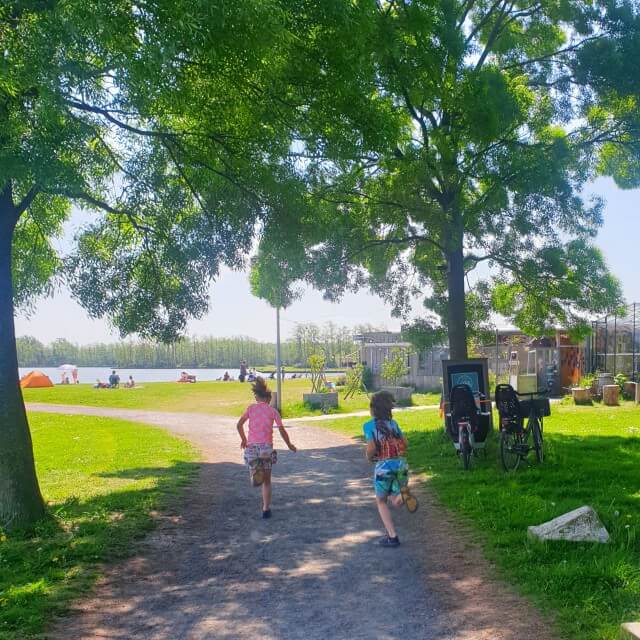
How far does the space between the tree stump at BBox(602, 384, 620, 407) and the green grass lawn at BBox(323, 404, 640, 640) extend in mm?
6996

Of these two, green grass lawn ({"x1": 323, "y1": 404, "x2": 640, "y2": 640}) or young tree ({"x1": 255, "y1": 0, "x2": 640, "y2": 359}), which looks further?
young tree ({"x1": 255, "y1": 0, "x2": 640, "y2": 359})

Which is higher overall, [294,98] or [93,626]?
[294,98]

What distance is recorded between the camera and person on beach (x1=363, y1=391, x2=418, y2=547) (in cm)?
652

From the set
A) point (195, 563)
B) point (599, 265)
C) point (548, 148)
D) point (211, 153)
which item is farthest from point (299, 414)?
point (195, 563)

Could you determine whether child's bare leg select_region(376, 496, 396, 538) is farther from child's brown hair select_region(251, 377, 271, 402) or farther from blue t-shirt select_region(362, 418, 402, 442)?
child's brown hair select_region(251, 377, 271, 402)

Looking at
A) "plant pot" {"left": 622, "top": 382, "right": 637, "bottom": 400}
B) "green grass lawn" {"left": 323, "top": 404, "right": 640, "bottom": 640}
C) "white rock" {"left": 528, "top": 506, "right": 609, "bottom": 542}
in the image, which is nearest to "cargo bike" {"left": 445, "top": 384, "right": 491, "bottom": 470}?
"green grass lawn" {"left": 323, "top": 404, "right": 640, "bottom": 640}

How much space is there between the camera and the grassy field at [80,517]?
17.3 feet

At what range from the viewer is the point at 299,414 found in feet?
79.4

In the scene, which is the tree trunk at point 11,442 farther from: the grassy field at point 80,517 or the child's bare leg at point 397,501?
the child's bare leg at point 397,501

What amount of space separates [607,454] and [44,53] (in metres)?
10.00

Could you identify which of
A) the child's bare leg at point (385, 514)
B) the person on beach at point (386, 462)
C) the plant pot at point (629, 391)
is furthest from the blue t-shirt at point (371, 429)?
the plant pot at point (629, 391)

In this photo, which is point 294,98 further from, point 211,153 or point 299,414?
point 299,414

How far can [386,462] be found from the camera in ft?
21.5

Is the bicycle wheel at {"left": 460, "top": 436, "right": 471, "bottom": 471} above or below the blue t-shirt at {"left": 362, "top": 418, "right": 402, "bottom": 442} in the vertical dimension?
below
